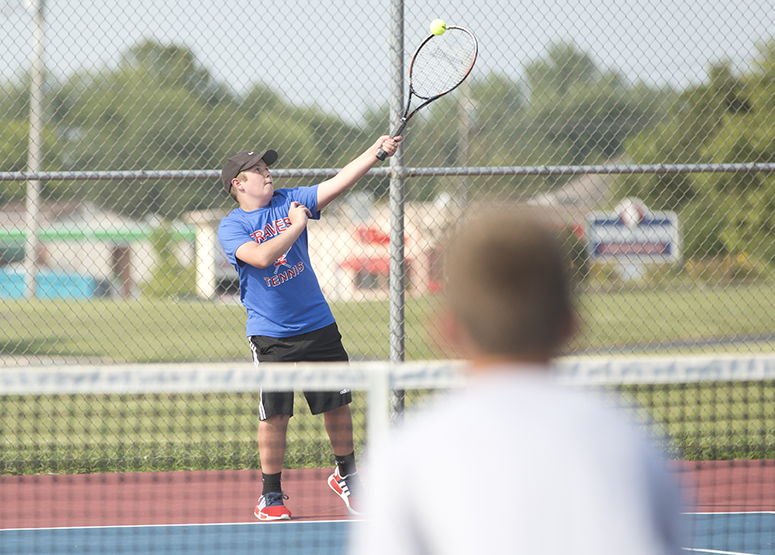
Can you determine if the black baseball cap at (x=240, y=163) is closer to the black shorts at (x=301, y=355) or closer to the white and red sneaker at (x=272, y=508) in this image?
the black shorts at (x=301, y=355)

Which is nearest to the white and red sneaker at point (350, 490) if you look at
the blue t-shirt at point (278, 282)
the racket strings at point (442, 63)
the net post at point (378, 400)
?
the blue t-shirt at point (278, 282)

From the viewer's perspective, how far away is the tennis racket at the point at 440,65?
5.43m

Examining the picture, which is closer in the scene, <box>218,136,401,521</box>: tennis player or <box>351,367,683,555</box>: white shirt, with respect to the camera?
<box>351,367,683,555</box>: white shirt

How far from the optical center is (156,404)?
377 inches

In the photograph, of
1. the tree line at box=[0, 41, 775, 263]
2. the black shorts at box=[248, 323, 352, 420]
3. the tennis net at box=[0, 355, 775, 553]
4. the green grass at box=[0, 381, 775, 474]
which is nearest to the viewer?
the tennis net at box=[0, 355, 775, 553]

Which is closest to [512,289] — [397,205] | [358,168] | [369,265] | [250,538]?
[358,168]

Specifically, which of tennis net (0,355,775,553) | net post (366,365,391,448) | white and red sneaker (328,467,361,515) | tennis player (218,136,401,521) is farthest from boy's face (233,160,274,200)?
net post (366,365,391,448)

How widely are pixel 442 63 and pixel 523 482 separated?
4.57 m

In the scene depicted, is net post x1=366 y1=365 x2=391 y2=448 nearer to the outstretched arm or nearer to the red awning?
the outstretched arm

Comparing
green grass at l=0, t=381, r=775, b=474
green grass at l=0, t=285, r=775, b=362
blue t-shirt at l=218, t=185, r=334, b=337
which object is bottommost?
green grass at l=0, t=381, r=775, b=474

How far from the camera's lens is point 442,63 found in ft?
18.3

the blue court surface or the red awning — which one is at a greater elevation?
the red awning

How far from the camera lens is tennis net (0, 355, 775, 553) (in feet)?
8.80

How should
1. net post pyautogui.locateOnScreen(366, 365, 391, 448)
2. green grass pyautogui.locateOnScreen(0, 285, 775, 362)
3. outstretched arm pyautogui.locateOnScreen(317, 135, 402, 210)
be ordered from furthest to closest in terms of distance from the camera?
green grass pyautogui.locateOnScreen(0, 285, 775, 362) < outstretched arm pyautogui.locateOnScreen(317, 135, 402, 210) < net post pyautogui.locateOnScreen(366, 365, 391, 448)
